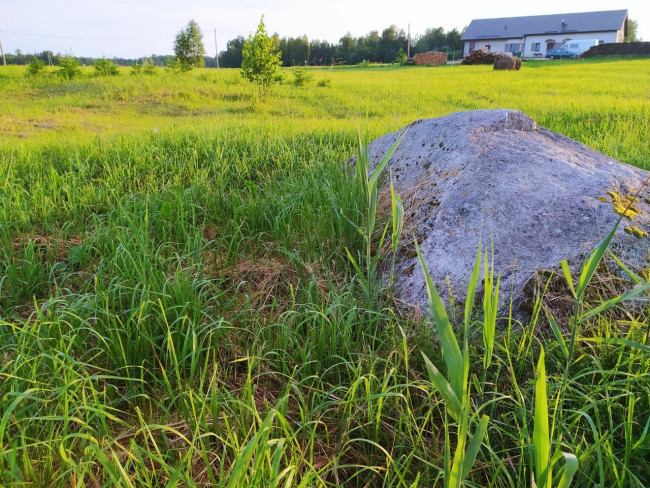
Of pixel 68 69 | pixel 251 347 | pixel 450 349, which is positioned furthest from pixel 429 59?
pixel 450 349

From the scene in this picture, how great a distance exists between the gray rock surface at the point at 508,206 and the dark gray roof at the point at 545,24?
2390 inches

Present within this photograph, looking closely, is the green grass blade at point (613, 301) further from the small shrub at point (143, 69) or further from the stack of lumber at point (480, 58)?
the stack of lumber at point (480, 58)

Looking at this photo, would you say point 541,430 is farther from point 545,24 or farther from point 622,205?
point 545,24

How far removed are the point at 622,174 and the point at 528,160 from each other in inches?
21.7

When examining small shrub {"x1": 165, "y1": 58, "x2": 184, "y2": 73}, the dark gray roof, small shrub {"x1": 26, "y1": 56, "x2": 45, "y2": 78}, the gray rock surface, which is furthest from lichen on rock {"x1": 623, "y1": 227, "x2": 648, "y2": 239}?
the dark gray roof

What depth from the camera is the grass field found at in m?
1.18

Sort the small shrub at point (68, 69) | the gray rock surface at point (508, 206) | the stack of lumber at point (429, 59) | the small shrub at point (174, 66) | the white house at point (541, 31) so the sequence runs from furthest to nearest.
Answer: the white house at point (541, 31), the stack of lumber at point (429, 59), the small shrub at point (174, 66), the small shrub at point (68, 69), the gray rock surface at point (508, 206)

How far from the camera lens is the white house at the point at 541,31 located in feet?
168

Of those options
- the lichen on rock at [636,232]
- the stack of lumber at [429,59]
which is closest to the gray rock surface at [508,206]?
the lichen on rock at [636,232]

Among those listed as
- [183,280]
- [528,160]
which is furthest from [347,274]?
[528,160]

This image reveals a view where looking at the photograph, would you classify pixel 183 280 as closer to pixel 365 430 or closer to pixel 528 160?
pixel 365 430

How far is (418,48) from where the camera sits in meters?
62.7

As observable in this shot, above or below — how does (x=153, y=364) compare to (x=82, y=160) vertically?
below

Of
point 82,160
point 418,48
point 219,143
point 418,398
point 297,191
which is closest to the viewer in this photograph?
point 418,398
